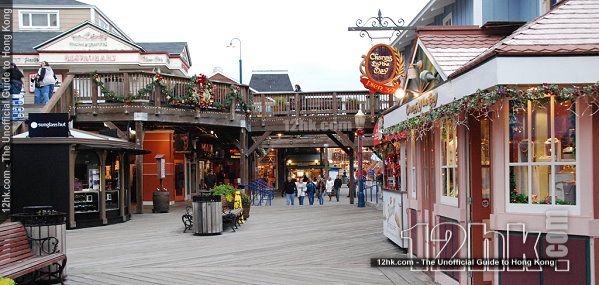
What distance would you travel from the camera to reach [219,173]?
32.5m

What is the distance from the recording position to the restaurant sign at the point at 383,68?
44.7 ft

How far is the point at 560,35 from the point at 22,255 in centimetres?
710

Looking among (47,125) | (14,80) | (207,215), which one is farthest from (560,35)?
(14,80)

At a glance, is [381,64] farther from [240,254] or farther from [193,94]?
[193,94]

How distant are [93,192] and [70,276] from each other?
7.73 meters

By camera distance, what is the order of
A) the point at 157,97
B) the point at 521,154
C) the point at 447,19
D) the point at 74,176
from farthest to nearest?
1. the point at 157,97
2. the point at 447,19
3. the point at 74,176
4. the point at 521,154

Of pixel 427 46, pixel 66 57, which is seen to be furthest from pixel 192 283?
pixel 66 57

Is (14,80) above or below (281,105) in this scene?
above

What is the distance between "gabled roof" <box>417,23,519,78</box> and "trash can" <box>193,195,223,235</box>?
689cm

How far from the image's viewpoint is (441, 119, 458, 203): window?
23.8ft

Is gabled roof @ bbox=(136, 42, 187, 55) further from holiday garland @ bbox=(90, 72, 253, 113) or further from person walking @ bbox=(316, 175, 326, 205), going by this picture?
person walking @ bbox=(316, 175, 326, 205)

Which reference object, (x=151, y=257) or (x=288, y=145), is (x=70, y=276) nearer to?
(x=151, y=257)

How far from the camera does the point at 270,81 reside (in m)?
47.8

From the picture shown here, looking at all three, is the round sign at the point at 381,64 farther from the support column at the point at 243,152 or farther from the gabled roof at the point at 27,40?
the gabled roof at the point at 27,40
